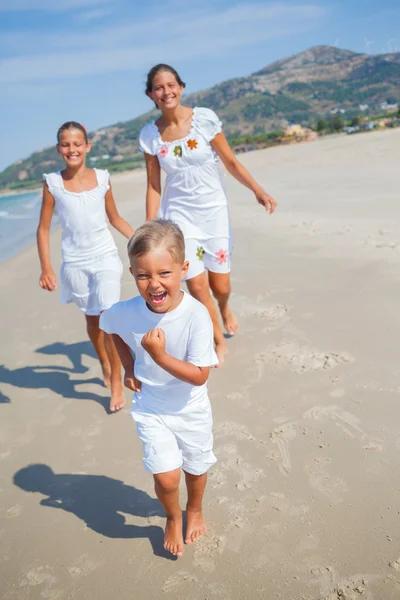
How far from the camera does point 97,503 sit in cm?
287

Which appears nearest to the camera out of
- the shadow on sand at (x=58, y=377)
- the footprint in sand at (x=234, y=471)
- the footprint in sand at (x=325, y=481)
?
the footprint in sand at (x=325, y=481)

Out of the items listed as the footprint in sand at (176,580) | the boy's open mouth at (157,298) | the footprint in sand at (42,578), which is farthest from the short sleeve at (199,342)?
the footprint in sand at (42,578)

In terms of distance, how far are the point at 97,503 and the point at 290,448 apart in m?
1.11

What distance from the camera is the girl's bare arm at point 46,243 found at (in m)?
3.79

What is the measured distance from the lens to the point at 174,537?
2416mm

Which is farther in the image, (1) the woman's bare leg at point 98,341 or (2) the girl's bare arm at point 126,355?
(1) the woman's bare leg at point 98,341

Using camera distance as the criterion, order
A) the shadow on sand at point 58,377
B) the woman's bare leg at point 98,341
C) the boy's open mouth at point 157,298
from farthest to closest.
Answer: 1. the shadow on sand at point 58,377
2. the woman's bare leg at point 98,341
3. the boy's open mouth at point 157,298

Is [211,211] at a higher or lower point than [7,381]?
higher

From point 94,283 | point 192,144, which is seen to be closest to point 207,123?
point 192,144

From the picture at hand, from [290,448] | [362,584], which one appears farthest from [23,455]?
[362,584]

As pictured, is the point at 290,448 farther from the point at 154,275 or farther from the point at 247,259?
the point at 247,259

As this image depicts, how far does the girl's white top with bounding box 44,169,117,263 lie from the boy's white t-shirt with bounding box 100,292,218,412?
5.43ft

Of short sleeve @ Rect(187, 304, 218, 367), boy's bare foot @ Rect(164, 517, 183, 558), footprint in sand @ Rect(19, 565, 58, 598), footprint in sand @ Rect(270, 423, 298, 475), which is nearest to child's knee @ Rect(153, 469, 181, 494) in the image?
boy's bare foot @ Rect(164, 517, 183, 558)

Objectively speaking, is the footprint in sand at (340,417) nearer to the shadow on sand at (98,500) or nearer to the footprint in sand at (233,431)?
the footprint in sand at (233,431)
